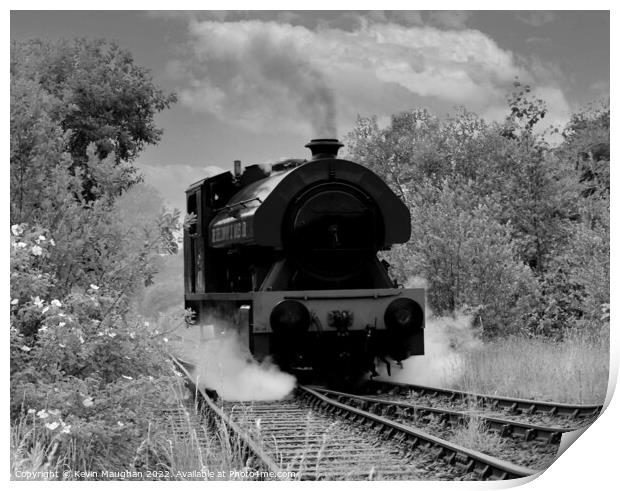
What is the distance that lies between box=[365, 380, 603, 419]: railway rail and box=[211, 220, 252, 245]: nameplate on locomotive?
7.34ft

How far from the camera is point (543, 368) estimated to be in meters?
9.31

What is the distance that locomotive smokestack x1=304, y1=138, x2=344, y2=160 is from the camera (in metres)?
10.8

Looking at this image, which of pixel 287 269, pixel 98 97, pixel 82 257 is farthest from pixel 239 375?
pixel 98 97

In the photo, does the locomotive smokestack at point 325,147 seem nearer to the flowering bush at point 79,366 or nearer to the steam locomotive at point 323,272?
the steam locomotive at point 323,272

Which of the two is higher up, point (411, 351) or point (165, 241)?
point (165, 241)

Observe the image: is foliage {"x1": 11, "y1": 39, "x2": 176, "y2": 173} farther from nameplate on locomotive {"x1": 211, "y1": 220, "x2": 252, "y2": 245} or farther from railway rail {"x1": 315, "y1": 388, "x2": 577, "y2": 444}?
nameplate on locomotive {"x1": 211, "y1": 220, "x2": 252, "y2": 245}

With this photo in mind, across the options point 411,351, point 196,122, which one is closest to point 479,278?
point 411,351

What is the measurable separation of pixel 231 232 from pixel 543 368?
379cm

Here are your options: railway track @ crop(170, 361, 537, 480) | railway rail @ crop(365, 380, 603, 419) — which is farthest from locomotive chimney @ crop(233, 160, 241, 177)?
railway track @ crop(170, 361, 537, 480)

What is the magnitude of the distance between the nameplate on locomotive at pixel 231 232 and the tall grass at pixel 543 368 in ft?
9.21

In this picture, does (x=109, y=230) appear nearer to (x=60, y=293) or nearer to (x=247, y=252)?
(x=60, y=293)

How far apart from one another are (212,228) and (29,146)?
587 cm

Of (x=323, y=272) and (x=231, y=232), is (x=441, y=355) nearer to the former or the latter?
(x=323, y=272)
